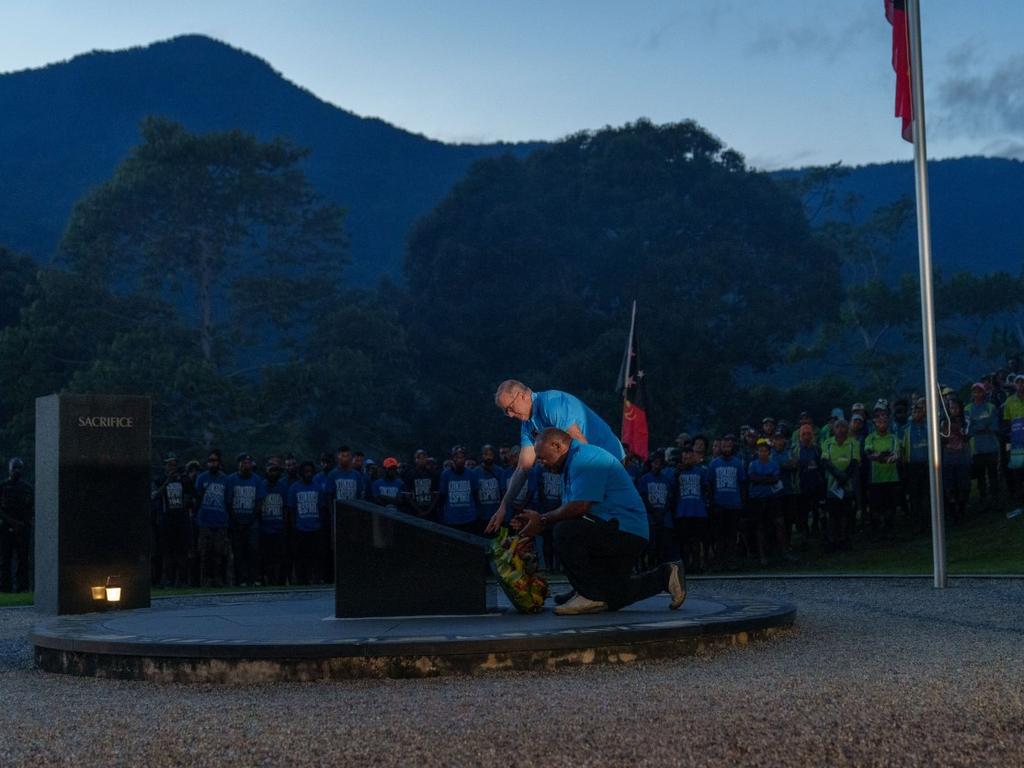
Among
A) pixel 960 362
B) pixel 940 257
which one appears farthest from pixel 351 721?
pixel 940 257

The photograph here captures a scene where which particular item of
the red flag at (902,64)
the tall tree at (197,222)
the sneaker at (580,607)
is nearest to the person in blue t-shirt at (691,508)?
the red flag at (902,64)

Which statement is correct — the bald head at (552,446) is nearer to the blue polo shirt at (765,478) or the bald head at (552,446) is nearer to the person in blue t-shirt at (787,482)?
the blue polo shirt at (765,478)

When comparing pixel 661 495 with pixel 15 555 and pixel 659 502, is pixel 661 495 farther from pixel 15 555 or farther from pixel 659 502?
pixel 15 555

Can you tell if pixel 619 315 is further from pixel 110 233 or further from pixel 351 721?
pixel 351 721

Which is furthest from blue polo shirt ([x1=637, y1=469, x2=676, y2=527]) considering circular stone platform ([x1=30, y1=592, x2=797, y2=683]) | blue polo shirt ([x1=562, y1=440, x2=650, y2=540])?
blue polo shirt ([x1=562, y1=440, x2=650, y2=540])

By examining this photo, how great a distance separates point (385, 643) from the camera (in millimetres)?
8773

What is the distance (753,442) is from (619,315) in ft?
109

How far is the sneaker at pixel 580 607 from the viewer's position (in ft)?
34.0

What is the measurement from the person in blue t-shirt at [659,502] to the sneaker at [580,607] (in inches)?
407

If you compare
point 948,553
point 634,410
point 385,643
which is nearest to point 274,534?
point 634,410

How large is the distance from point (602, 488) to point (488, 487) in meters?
11.3

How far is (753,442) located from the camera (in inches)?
889

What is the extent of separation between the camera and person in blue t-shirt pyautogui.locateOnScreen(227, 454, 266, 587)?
827 inches

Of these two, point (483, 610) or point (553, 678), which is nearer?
point (553, 678)
